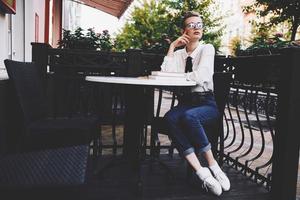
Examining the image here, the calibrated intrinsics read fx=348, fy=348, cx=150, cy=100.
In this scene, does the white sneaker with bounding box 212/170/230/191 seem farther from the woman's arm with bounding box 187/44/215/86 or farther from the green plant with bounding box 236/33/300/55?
the green plant with bounding box 236/33/300/55

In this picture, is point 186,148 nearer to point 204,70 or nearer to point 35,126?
point 204,70

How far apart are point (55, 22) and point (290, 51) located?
11.3 meters

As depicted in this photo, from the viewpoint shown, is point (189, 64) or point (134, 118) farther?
point (134, 118)

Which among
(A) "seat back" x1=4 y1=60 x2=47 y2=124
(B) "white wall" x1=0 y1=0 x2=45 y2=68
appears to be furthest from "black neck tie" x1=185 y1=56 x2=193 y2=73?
(B) "white wall" x1=0 y1=0 x2=45 y2=68

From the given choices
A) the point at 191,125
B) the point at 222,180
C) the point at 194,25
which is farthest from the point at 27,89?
the point at 222,180

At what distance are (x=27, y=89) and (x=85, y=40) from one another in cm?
348

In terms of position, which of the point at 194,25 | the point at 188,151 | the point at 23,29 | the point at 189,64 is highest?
the point at 23,29

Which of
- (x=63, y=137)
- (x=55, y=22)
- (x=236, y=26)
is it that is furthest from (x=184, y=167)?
(x=236, y=26)

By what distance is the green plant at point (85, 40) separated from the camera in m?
6.20

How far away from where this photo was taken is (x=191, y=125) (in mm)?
2725

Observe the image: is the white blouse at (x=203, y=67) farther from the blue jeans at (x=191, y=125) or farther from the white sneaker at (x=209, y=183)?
the white sneaker at (x=209, y=183)

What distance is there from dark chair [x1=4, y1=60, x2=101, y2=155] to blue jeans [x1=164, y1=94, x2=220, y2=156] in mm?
709

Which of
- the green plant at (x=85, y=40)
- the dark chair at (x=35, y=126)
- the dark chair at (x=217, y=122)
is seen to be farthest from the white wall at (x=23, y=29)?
the dark chair at (x=217, y=122)

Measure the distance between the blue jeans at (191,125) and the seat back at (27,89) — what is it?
116 cm
